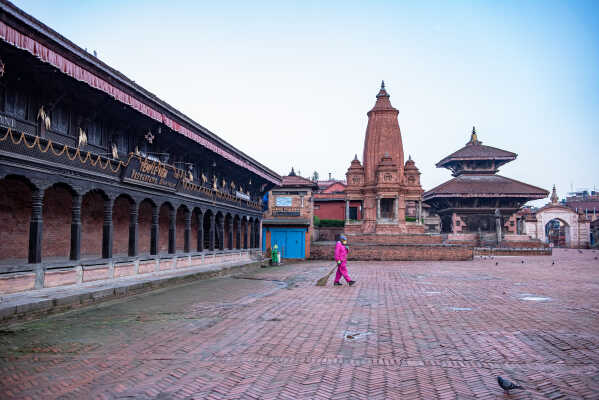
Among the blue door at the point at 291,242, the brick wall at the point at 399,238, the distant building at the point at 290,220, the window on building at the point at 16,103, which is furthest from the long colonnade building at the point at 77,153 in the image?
the brick wall at the point at 399,238

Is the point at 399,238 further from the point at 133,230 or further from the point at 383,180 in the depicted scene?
the point at 133,230

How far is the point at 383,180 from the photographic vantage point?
3869 centimetres

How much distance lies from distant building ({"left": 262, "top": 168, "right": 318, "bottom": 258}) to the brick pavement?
21465 mm

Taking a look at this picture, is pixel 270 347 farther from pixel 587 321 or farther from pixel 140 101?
pixel 140 101

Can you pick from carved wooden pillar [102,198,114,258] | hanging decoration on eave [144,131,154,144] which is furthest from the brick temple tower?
carved wooden pillar [102,198,114,258]

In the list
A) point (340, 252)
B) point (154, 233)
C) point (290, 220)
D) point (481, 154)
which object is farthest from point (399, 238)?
point (154, 233)

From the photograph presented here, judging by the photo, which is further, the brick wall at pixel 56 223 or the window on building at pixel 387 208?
the window on building at pixel 387 208

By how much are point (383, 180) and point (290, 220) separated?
12204 millimetres

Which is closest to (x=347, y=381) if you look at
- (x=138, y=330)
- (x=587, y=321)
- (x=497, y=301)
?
(x=138, y=330)

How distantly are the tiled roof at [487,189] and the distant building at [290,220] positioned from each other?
60.9 feet

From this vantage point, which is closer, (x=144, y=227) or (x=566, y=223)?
(x=144, y=227)

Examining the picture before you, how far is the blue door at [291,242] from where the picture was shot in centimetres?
3164

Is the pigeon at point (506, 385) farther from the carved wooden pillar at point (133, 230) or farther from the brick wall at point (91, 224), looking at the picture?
the brick wall at point (91, 224)

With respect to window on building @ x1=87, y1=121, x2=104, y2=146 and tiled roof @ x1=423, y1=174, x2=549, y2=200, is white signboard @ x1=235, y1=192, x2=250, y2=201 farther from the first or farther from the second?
tiled roof @ x1=423, y1=174, x2=549, y2=200
